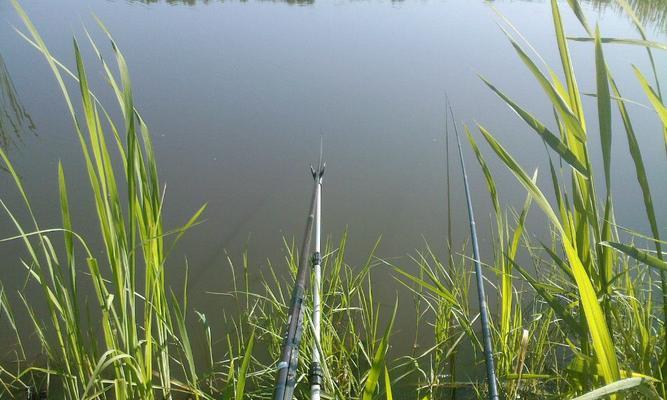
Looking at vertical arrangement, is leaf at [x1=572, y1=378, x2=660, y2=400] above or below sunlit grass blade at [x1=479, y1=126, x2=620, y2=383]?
below

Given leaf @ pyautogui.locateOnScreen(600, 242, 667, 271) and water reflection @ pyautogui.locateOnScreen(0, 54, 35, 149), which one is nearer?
leaf @ pyautogui.locateOnScreen(600, 242, 667, 271)

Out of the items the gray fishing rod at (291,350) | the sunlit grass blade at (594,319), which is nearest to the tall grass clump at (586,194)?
the sunlit grass blade at (594,319)

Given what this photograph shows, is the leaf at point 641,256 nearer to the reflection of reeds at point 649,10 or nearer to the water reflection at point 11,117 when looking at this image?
the water reflection at point 11,117

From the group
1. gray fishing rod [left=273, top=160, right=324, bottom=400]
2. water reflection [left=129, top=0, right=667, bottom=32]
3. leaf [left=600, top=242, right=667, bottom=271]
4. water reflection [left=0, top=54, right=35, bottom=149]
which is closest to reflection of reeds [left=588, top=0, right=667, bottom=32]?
water reflection [left=129, top=0, right=667, bottom=32]

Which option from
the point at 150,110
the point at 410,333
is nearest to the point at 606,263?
the point at 410,333

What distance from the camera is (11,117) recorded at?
2.69 metres

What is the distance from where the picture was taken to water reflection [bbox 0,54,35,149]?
2525mm

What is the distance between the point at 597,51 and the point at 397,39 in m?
3.80

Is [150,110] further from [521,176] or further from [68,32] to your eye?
[521,176]

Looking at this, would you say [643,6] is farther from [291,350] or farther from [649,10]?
[291,350]

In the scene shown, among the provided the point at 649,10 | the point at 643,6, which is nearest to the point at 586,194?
the point at 649,10

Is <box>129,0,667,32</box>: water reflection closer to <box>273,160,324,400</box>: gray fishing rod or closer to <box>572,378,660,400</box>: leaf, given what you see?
<box>273,160,324,400</box>: gray fishing rod

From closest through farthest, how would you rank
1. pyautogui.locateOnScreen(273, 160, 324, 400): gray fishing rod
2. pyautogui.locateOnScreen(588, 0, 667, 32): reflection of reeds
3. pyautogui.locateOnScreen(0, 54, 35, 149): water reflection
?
1. pyautogui.locateOnScreen(273, 160, 324, 400): gray fishing rod
2. pyautogui.locateOnScreen(0, 54, 35, 149): water reflection
3. pyautogui.locateOnScreen(588, 0, 667, 32): reflection of reeds

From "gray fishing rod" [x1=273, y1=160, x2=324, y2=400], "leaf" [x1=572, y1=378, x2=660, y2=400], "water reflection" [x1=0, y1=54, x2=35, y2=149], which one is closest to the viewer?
"leaf" [x1=572, y1=378, x2=660, y2=400]
